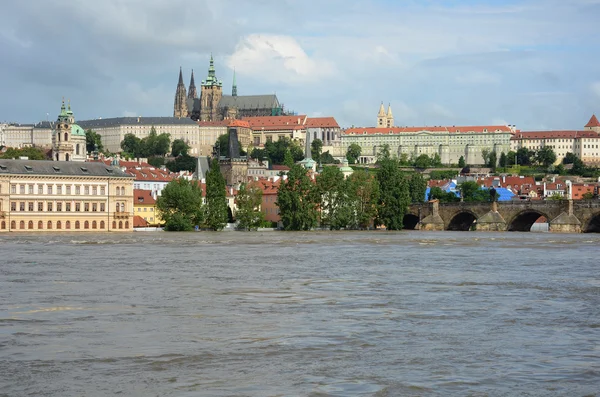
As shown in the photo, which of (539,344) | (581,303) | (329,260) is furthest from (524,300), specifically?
(329,260)

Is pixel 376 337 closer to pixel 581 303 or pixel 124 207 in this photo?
pixel 581 303

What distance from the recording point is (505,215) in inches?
3499

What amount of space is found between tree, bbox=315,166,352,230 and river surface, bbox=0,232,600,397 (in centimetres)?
5053

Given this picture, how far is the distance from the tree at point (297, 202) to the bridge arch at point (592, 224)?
22.6m

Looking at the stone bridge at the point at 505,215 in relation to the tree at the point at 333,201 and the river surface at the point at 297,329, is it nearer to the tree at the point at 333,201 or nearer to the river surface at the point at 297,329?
the tree at the point at 333,201

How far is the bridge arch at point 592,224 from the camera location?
8256 centimetres

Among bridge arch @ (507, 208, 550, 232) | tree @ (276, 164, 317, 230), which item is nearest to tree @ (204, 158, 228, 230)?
tree @ (276, 164, 317, 230)

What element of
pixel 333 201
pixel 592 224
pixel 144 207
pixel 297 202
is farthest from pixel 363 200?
pixel 144 207

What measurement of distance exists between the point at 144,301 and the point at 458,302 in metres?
8.05

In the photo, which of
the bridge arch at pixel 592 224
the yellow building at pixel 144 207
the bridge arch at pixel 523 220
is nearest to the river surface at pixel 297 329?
the bridge arch at pixel 592 224

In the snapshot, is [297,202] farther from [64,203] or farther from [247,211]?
[64,203]

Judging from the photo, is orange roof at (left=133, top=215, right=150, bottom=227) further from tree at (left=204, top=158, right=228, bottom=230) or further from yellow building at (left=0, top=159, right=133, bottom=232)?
tree at (left=204, top=158, right=228, bottom=230)

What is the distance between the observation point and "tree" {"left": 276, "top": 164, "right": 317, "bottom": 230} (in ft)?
296

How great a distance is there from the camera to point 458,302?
27094 mm
